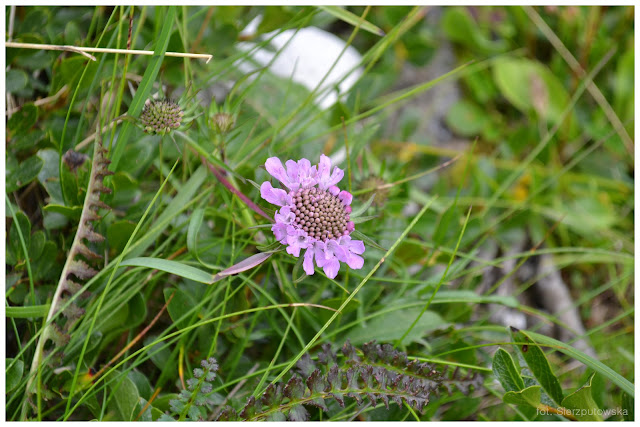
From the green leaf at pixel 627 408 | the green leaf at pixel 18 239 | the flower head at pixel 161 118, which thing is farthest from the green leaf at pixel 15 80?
the green leaf at pixel 627 408

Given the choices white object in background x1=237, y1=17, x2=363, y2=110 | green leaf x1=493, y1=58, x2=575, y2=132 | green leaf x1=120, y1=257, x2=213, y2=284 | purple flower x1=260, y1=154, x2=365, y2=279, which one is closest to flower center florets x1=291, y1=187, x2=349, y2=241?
purple flower x1=260, y1=154, x2=365, y2=279

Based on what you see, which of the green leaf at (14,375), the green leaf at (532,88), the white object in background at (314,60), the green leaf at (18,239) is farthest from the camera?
the green leaf at (532,88)

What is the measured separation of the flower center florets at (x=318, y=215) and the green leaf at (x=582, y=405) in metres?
0.52

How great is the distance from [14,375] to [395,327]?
0.70m

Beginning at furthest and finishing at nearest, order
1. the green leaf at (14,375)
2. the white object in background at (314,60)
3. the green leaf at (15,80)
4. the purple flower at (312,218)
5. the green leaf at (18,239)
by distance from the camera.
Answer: the white object in background at (314,60) → the green leaf at (15,80) → the green leaf at (18,239) → the green leaf at (14,375) → the purple flower at (312,218)

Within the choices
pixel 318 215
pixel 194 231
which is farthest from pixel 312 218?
pixel 194 231

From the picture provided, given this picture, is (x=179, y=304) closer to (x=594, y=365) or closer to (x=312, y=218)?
(x=312, y=218)

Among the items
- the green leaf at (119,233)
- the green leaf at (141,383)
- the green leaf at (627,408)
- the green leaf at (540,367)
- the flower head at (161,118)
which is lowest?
the green leaf at (141,383)

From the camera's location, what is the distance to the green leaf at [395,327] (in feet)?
3.68

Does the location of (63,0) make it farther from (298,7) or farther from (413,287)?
(413,287)

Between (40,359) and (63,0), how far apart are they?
0.79 metres

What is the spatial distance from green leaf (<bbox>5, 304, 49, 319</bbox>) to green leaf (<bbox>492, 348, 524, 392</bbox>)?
0.78 metres

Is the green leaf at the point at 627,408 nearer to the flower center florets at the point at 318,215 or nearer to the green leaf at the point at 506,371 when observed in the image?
the green leaf at the point at 506,371

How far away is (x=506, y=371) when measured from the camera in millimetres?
977
